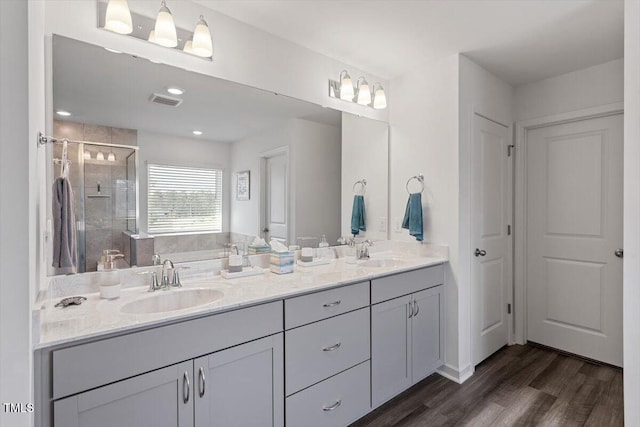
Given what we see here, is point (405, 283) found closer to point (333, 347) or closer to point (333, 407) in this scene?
point (333, 347)

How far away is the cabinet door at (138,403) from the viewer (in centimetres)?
107

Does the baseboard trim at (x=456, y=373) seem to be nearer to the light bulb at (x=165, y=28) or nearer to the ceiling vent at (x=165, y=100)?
the ceiling vent at (x=165, y=100)

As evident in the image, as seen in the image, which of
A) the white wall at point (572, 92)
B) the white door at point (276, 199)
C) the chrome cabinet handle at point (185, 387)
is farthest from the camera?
the white wall at point (572, 92)

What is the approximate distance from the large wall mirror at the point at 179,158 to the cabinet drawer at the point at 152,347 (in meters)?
0.58

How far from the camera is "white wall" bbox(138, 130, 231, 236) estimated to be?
1.73m

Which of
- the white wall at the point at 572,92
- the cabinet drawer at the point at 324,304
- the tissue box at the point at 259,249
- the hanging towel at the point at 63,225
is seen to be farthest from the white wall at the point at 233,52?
the white wall at the point at 572,92

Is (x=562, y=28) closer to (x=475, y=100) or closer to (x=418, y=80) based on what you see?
(x=475, y=100)

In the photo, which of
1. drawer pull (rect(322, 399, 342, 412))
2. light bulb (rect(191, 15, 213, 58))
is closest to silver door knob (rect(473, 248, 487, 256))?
drawer pull (rect(322, 399, 342, 412))

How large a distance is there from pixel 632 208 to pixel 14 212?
228 centimetres

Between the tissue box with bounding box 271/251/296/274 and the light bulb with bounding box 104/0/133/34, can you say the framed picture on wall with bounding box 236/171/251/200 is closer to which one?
the tissue box with bounding box 271/251/296/274

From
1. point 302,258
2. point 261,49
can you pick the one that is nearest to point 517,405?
point 302,258

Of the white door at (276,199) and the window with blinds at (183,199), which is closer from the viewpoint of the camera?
the window with blinds at (183,199)

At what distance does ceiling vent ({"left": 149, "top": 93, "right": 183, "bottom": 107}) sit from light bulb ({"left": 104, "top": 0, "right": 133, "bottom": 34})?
0.31 m

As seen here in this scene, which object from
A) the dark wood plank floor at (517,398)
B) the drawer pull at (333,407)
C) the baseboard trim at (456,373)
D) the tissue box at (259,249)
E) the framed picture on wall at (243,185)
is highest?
the framed picture on wall at (243,185)
